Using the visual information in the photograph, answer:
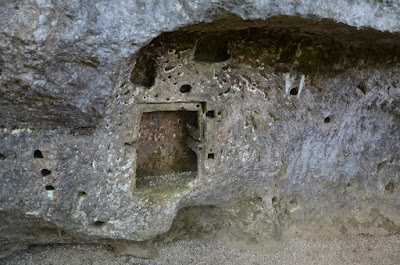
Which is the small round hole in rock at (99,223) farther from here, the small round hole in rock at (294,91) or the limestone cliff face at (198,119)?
the small round hole in rock at (294,91)

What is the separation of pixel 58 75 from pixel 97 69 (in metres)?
0.17

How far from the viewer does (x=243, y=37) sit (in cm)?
240

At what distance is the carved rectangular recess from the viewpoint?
2.54m

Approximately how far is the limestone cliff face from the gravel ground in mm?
101

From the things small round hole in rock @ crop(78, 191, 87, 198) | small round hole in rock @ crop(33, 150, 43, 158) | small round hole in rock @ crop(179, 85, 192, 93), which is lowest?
small round hole in rock @ crop(78, 191, 87, 198)

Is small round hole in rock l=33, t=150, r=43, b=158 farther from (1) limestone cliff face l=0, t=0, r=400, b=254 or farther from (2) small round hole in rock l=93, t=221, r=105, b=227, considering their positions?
(2) small round hole in rock l=93, t=221, r=105, b=227

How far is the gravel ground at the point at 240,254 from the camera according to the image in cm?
Result: 268

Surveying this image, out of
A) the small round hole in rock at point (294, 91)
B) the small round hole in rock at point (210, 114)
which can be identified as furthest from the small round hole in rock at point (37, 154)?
the small round hole in rock at point (294, 91)

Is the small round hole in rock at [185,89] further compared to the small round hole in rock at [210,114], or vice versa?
the small round hole in rock at [210,114]

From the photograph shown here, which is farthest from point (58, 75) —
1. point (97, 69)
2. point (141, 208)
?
point (141, 208)

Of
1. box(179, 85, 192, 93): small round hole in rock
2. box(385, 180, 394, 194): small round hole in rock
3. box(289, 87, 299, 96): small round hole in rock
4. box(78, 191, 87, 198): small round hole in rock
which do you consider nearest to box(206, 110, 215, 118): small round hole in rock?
box(179, 85, 192, 93): small round hole in rock

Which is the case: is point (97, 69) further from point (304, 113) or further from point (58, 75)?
point (304, 113)

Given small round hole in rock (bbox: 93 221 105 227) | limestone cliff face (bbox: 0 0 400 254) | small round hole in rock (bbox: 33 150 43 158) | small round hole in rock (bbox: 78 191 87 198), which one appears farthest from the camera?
small round hole in rock (bbox: 93 221 105 227)

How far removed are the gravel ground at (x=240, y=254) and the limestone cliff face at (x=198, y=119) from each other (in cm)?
10
